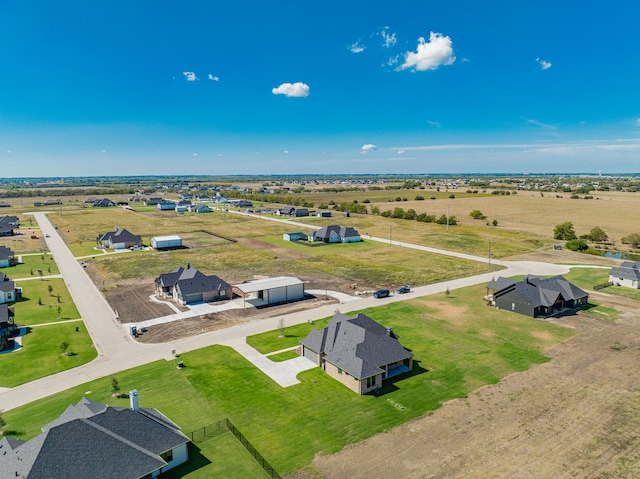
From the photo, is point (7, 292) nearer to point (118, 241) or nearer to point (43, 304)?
point (43, 304)

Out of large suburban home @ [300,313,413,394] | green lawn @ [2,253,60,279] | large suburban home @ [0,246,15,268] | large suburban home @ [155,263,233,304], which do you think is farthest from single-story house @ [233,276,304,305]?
large suburban home @ [0,246,15,268]

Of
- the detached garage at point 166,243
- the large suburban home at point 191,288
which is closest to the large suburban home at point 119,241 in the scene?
the detached garage at point 166,243

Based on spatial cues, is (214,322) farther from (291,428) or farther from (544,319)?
(544,319)

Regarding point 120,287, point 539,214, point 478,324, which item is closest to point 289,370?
point 478,324

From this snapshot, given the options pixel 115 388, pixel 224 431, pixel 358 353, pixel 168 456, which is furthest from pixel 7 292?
pixel 358 353

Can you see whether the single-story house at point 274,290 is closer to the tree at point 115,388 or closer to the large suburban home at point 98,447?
the tree at point 115,388

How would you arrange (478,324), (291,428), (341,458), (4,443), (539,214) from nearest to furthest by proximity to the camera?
(4,443)
(341,458)
(291,428)
(478,324)
(539,214)
